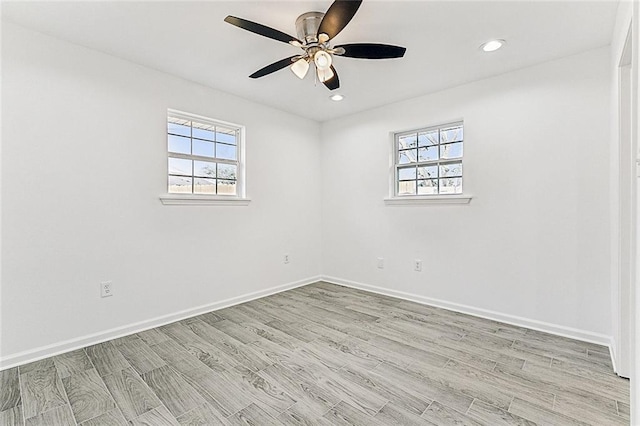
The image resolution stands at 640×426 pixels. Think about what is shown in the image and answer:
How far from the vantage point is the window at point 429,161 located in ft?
11.7

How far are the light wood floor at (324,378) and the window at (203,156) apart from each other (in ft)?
4.85

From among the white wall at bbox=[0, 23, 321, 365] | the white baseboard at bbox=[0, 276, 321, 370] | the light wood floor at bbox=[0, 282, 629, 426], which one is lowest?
the light wood floor at bbox=[0, 282, 629, 426]

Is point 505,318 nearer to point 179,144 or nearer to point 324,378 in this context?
point 324,378

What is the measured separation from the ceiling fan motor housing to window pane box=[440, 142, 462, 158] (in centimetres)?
213

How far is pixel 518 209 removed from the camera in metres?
3.04

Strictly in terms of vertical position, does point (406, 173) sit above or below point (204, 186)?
above

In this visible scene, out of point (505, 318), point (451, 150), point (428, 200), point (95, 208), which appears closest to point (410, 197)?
point (428, 200)

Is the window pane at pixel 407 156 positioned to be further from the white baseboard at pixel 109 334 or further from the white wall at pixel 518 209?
the white baseboard at pixel 109 334

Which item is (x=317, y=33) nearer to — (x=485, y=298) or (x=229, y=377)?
(x=229, y=377)

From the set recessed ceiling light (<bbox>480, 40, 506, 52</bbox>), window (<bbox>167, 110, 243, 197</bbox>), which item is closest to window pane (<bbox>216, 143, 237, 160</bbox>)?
window (<bbox>167, 110, 243, 197</bbox>)

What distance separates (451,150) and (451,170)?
230mm

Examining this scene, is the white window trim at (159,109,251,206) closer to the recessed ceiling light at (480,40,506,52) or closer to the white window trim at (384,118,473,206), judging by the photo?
the white window trim at (384,118,473,206)

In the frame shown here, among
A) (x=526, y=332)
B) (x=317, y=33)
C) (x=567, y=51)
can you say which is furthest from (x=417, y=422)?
(x=567, y=51)

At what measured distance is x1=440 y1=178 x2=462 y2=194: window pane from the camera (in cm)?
352
